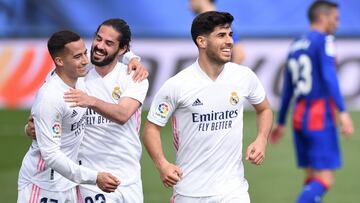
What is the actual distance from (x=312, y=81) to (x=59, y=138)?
414 centimetres

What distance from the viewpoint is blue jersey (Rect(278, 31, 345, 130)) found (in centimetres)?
1141

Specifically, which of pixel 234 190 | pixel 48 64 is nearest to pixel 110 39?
pixel 234 190

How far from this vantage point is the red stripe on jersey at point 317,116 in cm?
1152

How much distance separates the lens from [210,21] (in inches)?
328


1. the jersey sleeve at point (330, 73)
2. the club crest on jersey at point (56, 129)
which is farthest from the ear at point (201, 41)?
the jersey sleeve at point (330, 73)

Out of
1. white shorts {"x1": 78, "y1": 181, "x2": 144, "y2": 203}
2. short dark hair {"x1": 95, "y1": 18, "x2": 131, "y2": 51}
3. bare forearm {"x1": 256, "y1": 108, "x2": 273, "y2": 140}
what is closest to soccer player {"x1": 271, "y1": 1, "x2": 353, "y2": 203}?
bare forearm {"x1": 256, "y1": 108, "x2": 273, "y2": 140}

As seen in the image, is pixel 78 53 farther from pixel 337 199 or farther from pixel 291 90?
pixel 337 199

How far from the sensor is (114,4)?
2084cm

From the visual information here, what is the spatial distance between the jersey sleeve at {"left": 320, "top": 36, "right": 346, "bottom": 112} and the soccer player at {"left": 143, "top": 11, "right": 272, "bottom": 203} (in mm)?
2827

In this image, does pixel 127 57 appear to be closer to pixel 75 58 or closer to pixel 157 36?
pixel 75 58

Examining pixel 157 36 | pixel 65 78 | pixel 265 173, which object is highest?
pixel 157 36

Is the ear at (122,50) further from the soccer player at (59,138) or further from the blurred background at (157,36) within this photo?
the blurred background at (157,36)

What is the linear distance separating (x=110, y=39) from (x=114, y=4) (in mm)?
12430

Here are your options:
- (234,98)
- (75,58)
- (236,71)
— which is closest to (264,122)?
(234,98)
